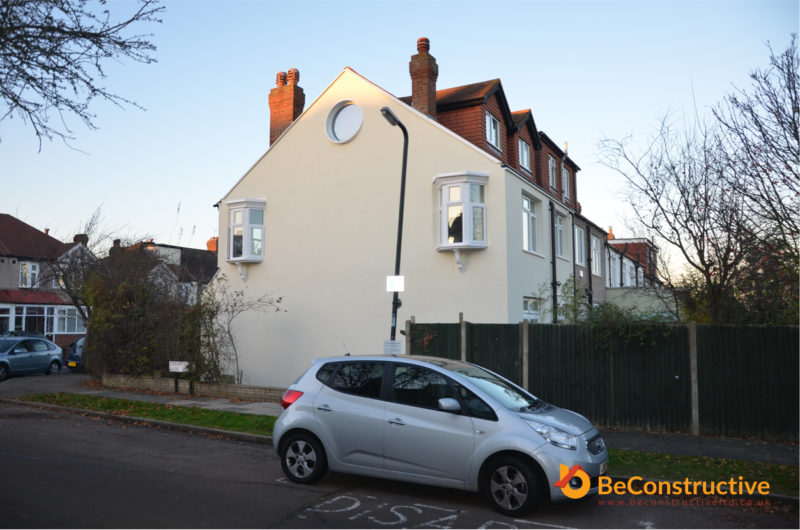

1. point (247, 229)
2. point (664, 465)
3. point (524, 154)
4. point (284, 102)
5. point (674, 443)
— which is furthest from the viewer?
point (284, 102)

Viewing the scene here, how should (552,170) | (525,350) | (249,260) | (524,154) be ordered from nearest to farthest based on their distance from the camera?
(525,350) < (249,260) < (524,154) < (552,170)

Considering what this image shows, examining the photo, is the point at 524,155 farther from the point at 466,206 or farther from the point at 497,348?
the point at 497,348

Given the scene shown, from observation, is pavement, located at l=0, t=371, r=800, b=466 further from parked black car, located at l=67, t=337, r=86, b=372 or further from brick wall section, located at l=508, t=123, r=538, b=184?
brick wall section, located at l=508, t=123, r=538, b=184

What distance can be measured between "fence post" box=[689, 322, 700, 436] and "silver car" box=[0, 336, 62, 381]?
22265 mm

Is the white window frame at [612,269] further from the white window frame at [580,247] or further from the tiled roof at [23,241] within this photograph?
the tiled roof at [23,241]

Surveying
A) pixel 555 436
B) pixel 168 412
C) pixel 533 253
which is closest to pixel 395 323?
pixel 168 412

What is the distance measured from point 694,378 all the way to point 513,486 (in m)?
6.29

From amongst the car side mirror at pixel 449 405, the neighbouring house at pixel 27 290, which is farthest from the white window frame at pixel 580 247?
the neighbouring house at pixel 27 290

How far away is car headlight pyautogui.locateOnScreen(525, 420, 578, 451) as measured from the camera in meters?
6.59

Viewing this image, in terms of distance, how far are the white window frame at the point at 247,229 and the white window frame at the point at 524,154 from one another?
913cm

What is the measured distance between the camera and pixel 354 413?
7.50m

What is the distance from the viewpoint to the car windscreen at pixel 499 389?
23.7 feet

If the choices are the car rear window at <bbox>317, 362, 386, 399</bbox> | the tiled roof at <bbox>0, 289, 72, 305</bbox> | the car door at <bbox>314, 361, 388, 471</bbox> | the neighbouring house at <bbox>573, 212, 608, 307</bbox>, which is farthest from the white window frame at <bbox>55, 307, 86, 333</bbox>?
the car door at <bbox>314, 361, 388, 471</bbox>

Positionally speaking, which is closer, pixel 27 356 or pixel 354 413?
pixel 354 413
